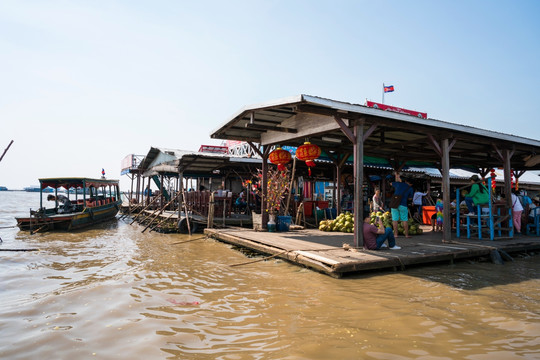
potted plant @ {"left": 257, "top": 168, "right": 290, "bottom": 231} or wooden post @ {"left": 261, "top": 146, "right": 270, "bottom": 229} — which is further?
wooden post @ {"left": 261, "top": 146, "right": 270, "bottom": 229}

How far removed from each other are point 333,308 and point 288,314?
0.65 m

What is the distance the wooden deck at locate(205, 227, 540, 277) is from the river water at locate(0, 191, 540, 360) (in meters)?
0.22

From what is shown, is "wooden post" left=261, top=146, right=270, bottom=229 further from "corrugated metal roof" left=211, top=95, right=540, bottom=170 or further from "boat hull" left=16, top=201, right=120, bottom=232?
"boat hull" left=16, top=201, right=120, bottom=232

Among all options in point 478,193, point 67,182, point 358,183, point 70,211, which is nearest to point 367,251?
point 358,183

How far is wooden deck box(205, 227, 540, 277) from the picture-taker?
621 cm

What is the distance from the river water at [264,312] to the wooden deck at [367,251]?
8.8 inches

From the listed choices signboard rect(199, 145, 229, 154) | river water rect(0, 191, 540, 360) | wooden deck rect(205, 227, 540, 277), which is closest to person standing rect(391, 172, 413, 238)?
wooden deck rect(205, 227, 540, 277)

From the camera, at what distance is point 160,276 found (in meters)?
6.45

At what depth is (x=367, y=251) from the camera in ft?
23.3

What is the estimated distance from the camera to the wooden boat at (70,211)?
1477 centimetres

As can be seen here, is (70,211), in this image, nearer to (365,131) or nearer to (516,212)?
(365,131)

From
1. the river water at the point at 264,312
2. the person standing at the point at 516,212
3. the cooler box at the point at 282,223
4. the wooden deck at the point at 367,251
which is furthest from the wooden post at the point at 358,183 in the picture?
the person standing at the point at 516,212

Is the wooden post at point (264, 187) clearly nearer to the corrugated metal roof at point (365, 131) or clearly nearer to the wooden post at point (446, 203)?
the corrugated metal roof at point (365, 131)

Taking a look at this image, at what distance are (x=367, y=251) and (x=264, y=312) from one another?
3.44 m
